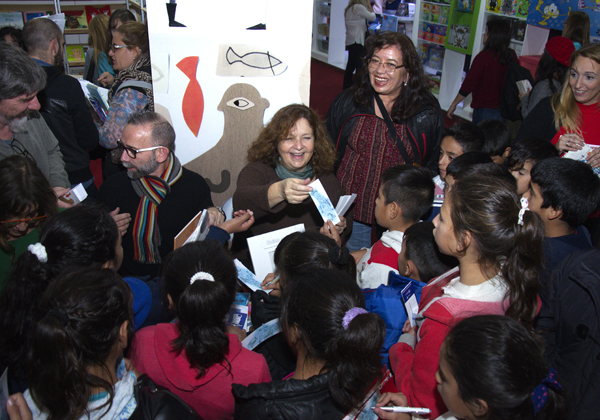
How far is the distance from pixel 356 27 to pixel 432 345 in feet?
24.1

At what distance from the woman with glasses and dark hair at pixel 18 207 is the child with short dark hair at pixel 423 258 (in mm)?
1565

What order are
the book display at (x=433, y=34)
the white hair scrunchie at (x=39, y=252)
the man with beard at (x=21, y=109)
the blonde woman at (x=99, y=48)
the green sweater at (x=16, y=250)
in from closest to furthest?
the white hair scrunchie at (x=39, y=252) → the green sweater at (x=16, y=250) → the man with beard at (x=21, y=109) → the blonde woman at (x=99, y=48) → the book display at (x=433, y=34)

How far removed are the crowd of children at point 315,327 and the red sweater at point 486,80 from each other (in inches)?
134

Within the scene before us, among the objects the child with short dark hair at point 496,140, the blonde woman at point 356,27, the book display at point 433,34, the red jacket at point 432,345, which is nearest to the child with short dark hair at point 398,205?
the red jacket at point 432,345

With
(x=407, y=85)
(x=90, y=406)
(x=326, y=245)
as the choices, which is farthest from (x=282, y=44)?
(x=90, y=406)

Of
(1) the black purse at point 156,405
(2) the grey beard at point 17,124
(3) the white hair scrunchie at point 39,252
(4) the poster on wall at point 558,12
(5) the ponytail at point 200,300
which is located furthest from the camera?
(4) the poster on wall at point 558,12

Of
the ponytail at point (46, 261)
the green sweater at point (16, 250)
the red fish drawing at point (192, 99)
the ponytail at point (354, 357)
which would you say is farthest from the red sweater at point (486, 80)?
the green sweater at point (16, 250)

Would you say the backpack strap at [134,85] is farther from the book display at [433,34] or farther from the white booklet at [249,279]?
the book display at [433,34]

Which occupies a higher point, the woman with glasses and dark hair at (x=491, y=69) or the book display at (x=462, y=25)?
the book display at (x=462, y=25)

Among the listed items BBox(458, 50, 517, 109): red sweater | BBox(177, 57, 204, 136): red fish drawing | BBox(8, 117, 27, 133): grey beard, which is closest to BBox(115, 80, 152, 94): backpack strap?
BBox(177, 57, 204, 136): red fish drawing

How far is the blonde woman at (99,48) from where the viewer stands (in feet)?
13.7


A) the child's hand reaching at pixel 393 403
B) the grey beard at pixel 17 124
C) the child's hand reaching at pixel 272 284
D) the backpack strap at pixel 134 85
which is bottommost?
the child's hand reaching at pixel 393 403

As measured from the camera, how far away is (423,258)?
5.86 ft

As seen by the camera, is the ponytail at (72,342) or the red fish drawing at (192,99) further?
the red fish drawing at (192,99)
